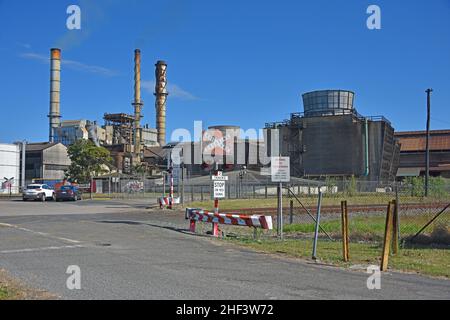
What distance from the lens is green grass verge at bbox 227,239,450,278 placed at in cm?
1063

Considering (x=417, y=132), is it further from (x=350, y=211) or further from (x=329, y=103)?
(x=350, y=211)

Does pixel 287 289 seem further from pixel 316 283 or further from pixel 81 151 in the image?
pixel 81 151

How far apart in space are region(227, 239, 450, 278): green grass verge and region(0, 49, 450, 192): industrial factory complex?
52.0 meters

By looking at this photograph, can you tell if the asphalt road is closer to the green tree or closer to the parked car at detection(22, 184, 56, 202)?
the parked car at detection(22, 184, 56, 202)

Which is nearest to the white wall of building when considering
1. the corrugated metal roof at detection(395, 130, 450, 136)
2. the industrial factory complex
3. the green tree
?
the industrial factory complex

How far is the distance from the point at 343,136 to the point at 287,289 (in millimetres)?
72960

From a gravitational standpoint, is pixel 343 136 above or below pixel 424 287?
above

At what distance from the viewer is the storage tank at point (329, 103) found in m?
85.4

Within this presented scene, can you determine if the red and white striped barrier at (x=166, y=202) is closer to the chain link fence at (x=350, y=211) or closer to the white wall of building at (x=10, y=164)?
the chain link fence at (x=350, y=211)

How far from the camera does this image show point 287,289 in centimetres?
788
